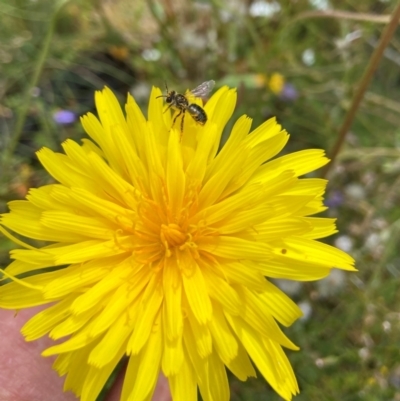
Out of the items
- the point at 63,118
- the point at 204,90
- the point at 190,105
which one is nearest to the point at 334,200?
the point at 204,90

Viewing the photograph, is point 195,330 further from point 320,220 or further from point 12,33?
point 12,33

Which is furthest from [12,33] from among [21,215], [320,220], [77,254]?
[320,220]

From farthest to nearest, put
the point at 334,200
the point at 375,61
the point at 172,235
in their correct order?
1. the point at 334,200
2. the point at 375,61
3. the point at 172,235

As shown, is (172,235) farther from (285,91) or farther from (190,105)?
(285,91)

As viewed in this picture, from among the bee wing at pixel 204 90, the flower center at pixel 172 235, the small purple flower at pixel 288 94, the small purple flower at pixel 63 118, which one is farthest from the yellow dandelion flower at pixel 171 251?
the small purple flower at pixel 288 94

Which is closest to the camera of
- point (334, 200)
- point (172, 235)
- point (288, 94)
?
point (172, 235)

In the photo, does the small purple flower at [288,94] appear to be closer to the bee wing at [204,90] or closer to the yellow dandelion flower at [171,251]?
the bee wing at [204,90]
